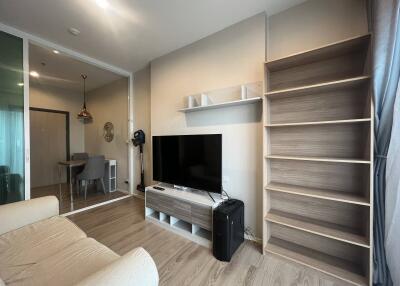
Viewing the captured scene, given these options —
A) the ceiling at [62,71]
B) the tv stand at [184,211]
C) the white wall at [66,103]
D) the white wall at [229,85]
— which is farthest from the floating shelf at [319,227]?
the white wall at [66,103]

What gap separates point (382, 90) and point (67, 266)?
243 centimetres

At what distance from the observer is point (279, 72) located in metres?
1.92

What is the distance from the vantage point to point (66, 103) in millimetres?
4656

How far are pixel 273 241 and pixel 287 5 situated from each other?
2.55m

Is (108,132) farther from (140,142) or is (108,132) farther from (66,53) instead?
(66,53)

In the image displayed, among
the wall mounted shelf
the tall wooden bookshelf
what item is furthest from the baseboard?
the wall mounted shelf

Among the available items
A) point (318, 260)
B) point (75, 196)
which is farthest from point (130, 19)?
point (75, 196)

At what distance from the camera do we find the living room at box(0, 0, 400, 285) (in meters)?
1.27

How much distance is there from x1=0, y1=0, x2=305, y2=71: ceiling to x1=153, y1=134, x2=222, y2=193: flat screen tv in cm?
138

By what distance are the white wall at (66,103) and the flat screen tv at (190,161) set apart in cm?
350

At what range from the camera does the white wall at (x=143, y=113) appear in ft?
11.0

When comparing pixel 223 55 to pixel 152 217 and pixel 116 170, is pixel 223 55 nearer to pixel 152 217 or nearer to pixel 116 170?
pixel 152 217

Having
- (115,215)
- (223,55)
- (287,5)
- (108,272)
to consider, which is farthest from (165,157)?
(287,5)

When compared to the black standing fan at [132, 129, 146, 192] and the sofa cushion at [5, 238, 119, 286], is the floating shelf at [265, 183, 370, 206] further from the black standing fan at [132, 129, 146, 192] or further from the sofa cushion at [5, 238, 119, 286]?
the black standing fan at [132, 129, 146, 192]
